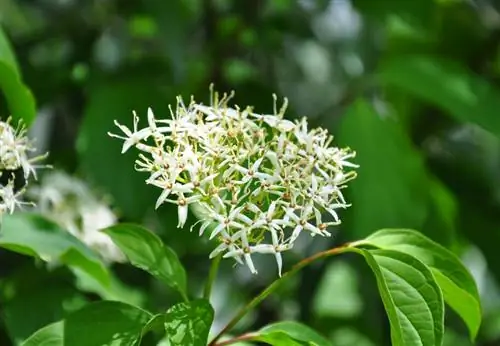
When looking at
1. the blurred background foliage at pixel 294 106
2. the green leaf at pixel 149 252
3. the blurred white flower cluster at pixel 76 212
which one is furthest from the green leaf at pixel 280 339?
the blurred white flower cluster at pixel 76 212

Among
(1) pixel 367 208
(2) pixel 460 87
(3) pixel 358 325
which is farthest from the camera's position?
(3) pixel 358 325

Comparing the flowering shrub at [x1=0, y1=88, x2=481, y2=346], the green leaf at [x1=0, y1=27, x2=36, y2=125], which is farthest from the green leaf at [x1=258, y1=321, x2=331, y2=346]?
the green leaf at [x1=0, y1=27, x2=36, y2=125]

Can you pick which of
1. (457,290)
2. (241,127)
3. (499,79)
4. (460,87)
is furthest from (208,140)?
(499,79)

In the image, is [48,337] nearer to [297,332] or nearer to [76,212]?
[297,332]

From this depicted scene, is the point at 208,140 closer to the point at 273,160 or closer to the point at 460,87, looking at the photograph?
the point at 273,160

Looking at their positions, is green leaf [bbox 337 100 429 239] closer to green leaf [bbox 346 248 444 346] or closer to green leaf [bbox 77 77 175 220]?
green leaf [bbox 77 77 175 220]

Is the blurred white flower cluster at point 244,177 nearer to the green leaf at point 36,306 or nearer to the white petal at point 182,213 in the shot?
the white petal at point 182,213
